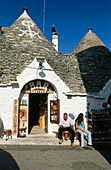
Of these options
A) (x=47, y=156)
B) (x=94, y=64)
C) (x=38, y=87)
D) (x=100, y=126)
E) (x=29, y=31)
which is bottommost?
(x=47, y=156)

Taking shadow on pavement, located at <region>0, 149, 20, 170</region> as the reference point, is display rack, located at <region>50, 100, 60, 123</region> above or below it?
above

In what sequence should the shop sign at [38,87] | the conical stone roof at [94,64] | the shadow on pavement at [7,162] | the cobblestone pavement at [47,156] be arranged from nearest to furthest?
1. the shadow on pavement at [7,162]
2. the cobblestone pavement at [47,156]
3. the shop sign at [38,87]
4. the conical stone roof at [94,64]

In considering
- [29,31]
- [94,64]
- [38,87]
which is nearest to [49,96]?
[38,87]

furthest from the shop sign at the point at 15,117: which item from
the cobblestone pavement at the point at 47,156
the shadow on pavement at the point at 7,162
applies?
the shadow on pavement at the point at 7,162

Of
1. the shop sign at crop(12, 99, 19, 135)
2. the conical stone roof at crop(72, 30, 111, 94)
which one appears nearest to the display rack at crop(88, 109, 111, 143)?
the conical stone roof at crop(72, 30, 111, 94)

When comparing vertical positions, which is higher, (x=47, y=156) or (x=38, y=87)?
(x=38, y=87)

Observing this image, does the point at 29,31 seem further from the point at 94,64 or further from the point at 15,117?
the point at 15,117

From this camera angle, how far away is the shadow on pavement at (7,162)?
15.3 feet

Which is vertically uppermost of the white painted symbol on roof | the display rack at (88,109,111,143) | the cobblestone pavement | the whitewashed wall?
the white painted symbol on roof

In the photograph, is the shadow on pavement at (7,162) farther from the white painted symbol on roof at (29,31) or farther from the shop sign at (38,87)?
the white painted symbol on roof at (29,31)

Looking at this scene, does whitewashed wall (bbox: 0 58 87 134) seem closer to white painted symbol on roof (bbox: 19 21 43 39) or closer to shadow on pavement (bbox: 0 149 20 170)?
shadow on pavement (bbox: 0 149 20 170)

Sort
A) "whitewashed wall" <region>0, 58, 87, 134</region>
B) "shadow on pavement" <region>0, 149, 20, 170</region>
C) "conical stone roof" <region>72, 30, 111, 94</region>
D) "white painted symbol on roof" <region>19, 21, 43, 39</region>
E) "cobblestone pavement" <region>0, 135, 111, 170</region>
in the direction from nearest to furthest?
"shadow on pavement" <region>0, 149, 20, 170</region>
"cobblestone pavement" <region>0, 135, 111, 170</region>
"whitewashed wall" <region>0, 58, 87, 134</region>
"conical stone roof" <region>72, 30, 111, 94</region>
"white painted symbol on roof" <region>19, 21, 43, 39</region>

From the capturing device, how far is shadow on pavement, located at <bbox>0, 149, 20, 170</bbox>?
4668mm

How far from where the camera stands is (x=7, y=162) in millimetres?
5043
